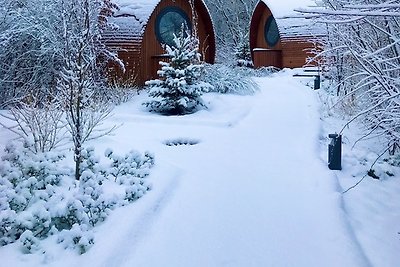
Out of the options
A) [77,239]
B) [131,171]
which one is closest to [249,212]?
[131,171]

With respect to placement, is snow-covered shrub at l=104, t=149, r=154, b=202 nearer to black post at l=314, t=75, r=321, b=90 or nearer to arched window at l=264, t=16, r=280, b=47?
black post at l=314, t=75, r=321, b=90

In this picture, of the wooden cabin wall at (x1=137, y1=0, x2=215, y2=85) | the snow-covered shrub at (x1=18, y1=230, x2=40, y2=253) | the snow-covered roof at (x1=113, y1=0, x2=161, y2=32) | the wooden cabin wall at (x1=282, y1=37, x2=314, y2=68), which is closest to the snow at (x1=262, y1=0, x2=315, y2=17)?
the wooden cabin wall at (x1=282, y1=37, x2=314, y2=68)

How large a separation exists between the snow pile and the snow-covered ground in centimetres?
11

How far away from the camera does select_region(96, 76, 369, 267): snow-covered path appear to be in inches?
132

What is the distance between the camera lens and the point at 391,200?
454 cm

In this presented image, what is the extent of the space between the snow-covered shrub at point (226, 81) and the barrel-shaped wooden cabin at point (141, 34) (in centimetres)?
77

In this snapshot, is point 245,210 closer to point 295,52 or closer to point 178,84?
Result: point 178,84

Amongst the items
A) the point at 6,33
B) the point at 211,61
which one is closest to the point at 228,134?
the point at 6,33

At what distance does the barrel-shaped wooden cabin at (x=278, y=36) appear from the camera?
21.0m

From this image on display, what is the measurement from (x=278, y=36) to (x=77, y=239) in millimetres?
21348

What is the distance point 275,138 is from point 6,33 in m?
5.77

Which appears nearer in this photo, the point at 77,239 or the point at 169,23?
the point at 77,239

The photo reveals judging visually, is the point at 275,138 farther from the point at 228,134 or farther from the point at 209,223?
the point at 209,223

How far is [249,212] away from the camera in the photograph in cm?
418
